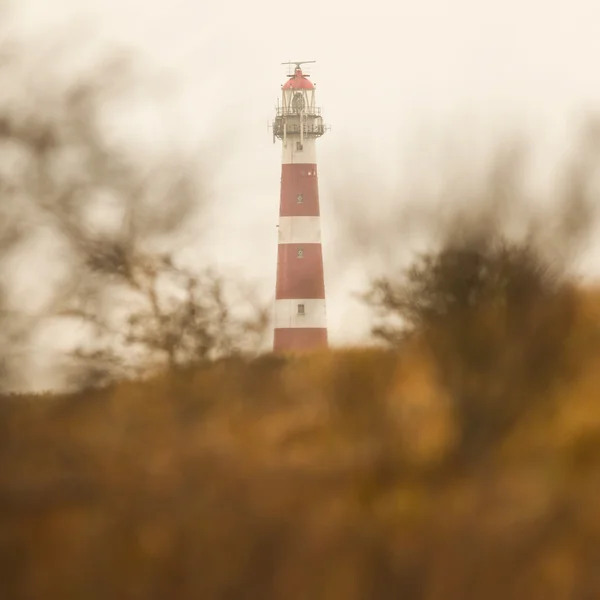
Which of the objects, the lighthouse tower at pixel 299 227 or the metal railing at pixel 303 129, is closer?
the lighthouse tower at pixel 299 227

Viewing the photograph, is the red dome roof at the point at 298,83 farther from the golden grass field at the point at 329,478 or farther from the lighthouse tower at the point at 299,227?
the golden grass field at the point at 329,478

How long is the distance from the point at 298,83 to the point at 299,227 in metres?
3.81

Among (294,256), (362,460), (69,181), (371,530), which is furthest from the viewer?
(294,256)

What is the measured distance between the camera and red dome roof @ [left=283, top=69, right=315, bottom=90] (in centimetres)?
2884

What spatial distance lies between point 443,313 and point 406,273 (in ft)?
2.22

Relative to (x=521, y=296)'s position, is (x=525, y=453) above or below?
below

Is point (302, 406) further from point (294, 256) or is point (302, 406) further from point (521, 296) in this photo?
point (294, 256)

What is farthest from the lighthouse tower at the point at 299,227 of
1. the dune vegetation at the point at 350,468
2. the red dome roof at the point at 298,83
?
the dune vegetation at the point at 350,468

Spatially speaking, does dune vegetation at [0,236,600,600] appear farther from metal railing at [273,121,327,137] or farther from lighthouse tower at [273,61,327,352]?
metal railing at [273,121,327,137]

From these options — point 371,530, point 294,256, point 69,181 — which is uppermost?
point 294,256

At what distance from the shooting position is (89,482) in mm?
15789

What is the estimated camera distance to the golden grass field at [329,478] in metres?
14.5

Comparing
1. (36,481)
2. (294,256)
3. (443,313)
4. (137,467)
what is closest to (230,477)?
(137,467)

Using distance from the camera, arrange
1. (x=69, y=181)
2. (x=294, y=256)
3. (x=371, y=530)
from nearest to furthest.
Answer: (x=371, y=530) < (x=69, y=181) < (x=294, y=256)
